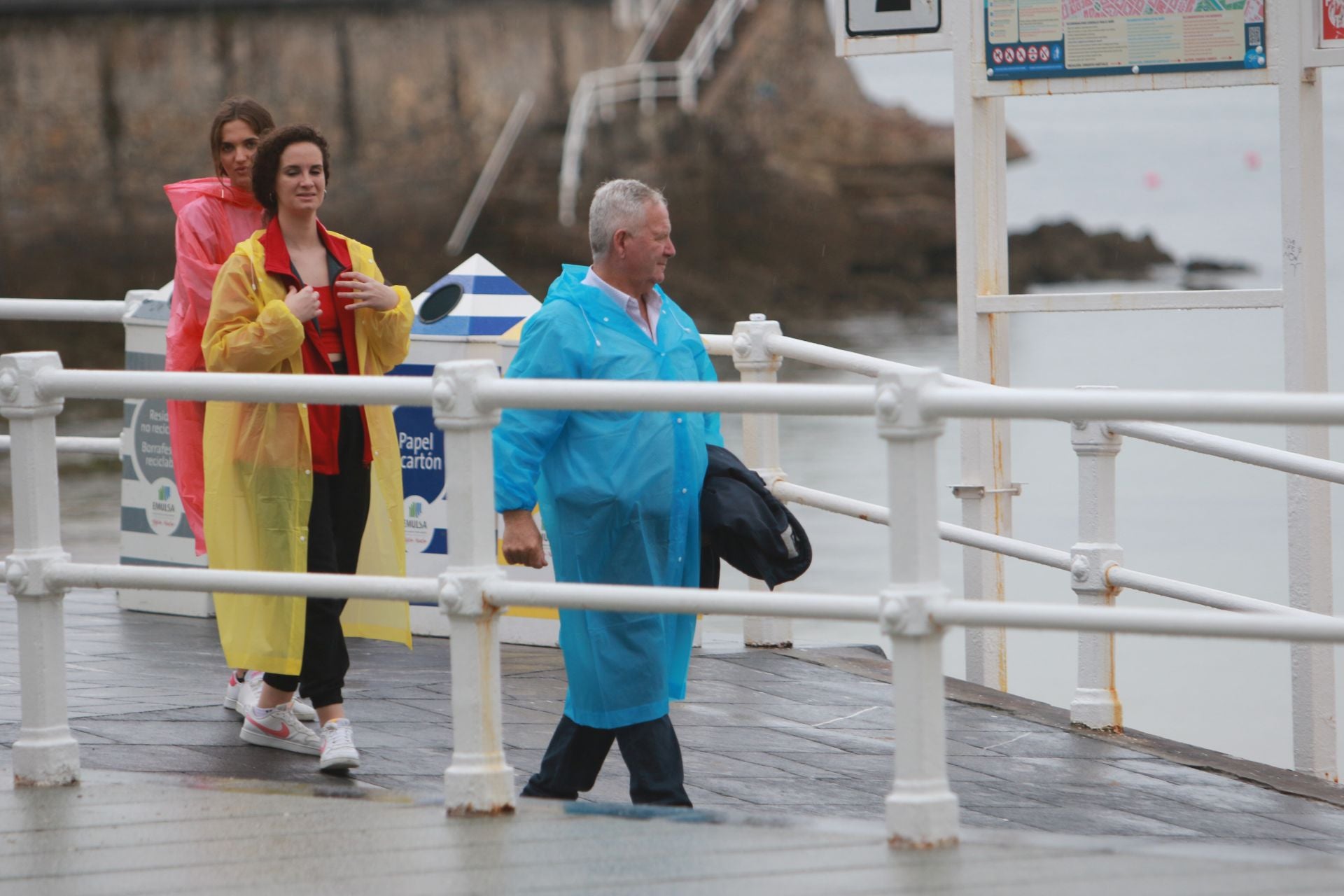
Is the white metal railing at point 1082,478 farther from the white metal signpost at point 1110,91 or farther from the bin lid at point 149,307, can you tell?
the bin lid at point 149,307

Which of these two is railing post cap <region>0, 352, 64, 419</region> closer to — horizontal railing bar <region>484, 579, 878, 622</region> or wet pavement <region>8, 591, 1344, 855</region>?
wet pavement <region>8, 591, 1344, 855</region>

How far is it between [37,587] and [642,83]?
52.5 meters

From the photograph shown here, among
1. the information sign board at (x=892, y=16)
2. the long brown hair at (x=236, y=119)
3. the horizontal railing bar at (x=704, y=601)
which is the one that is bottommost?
the horizontal railing bar at (x=704, y=601)

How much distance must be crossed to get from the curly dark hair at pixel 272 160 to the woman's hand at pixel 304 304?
296 mm

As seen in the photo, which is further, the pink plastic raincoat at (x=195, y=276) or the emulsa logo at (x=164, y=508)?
the emulsa logo at (x=164, y=508)

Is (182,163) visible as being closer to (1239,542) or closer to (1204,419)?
(1239,542)

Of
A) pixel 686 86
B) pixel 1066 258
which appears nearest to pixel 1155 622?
pixel 686 86

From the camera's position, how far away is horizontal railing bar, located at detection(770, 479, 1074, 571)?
19.5ft

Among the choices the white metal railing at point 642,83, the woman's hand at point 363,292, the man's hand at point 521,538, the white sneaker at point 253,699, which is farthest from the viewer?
the white metal railing at point 642,83

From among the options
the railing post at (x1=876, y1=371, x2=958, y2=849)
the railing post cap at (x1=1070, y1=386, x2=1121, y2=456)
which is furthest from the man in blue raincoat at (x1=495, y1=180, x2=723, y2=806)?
the railing post cap at (x1=1070, y1=386, x2=1121, y2=456)

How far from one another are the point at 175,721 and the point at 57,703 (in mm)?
984

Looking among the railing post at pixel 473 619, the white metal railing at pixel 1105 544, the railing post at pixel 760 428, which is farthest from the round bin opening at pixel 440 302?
the railing post at pixel 473 619

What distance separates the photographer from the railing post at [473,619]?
3879 millimetres

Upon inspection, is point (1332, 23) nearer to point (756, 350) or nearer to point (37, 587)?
point (756, 350)
